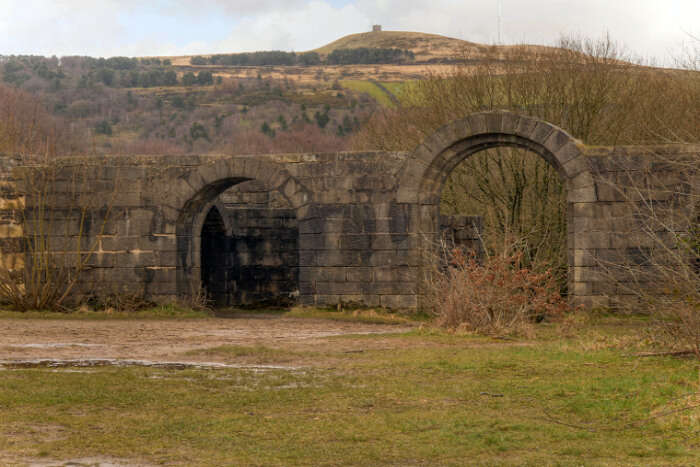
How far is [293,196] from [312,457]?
10348 mm

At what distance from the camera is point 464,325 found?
12203mm

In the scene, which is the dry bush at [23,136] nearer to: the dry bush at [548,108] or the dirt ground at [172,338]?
the dirt ground at [172,338]

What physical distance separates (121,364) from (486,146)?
816cm

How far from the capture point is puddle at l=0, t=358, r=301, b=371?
9734 millimetres

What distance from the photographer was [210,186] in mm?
A: 16734

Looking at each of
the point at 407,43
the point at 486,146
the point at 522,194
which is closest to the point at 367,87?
the point at 407,43

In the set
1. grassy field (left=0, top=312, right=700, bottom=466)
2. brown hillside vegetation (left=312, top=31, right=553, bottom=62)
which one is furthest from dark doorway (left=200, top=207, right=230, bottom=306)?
brown hillside vegetation (left=312, top=31, right=553, bottom=62)

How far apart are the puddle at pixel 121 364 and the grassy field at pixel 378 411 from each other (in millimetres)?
284

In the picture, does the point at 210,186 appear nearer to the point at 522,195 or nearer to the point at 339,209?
the point at 339,209

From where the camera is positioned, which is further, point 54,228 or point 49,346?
point 54,228

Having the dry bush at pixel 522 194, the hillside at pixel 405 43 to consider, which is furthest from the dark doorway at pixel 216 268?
the hillside at pixel 405 43

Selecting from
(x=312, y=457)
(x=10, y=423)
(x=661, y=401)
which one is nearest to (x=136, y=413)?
(x=10, y=423)

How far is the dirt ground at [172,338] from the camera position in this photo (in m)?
10.7

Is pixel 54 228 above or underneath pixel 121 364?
above
